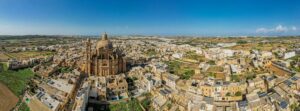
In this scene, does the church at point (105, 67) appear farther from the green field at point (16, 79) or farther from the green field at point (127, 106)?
the green field at point (16, 79)

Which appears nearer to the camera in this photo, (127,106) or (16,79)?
(127,106)

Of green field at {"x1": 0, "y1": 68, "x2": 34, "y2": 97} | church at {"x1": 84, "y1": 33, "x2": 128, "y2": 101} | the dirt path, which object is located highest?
church at {"x1": 84, "y1": 33, "x2": 128, "y2": 101}

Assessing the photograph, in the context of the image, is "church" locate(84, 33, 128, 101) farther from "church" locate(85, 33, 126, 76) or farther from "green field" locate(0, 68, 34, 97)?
"green field" locate(0, 68, 34, 97)

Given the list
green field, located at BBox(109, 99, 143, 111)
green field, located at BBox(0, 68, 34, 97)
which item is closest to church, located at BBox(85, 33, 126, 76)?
green field, located at BBox(0, 68, 34, 97)

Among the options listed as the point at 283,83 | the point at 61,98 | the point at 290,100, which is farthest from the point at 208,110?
the point at 61,98

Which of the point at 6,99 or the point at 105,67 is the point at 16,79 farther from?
the point at 105,67

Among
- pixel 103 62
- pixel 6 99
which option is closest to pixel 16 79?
pixel 6 99

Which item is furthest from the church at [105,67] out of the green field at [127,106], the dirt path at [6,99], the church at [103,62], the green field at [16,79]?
the dirt path at [6,99]
